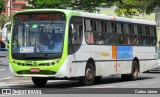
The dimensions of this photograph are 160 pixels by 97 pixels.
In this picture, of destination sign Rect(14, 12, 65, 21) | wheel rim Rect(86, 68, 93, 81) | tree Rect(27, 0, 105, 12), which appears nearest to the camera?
destination sign Rect(14, 12, 65, 21)

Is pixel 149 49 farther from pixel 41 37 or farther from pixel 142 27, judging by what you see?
pixel 41 37

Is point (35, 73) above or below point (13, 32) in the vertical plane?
below

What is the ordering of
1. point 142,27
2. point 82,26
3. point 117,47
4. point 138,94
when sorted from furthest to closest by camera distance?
point 142,27, point 117,47, point 82,26, point 138,94

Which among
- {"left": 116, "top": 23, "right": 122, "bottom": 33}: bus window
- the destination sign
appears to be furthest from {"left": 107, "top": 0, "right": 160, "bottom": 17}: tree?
the destination sign

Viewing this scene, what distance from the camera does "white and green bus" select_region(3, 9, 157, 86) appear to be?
20281 millimetres

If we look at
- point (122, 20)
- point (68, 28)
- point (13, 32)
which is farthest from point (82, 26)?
point (122, 20)

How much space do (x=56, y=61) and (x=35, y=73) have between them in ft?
2.95

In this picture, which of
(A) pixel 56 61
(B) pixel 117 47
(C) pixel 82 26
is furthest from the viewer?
(B) pixel 117 47

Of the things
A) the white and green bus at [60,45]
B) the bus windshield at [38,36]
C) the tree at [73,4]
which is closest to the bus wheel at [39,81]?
the white and green bus at [60,45]

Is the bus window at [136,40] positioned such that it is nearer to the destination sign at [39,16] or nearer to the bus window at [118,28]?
the bus window at [118,28]

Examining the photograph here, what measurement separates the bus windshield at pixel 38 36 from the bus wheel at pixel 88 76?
208 cm

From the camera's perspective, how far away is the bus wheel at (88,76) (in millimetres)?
21844

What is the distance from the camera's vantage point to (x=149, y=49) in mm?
28688

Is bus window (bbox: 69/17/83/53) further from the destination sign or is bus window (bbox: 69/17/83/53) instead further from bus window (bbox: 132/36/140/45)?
bus window (bbox: 132/36/140/45)
